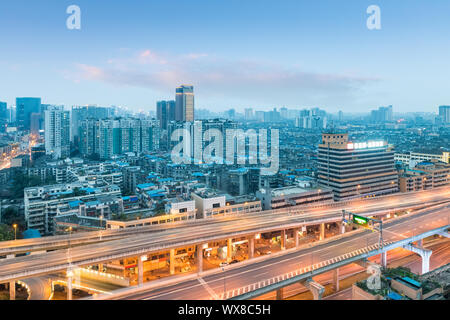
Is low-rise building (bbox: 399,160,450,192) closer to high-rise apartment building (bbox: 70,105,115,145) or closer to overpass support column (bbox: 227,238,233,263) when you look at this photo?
overpass support column (bbox: 227,238,233,263)

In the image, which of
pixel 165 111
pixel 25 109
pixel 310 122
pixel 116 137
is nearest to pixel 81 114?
pixel 25 109

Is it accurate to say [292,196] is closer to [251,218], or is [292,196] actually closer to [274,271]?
[251,218]

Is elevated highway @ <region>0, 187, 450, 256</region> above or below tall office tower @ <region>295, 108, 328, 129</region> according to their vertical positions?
below

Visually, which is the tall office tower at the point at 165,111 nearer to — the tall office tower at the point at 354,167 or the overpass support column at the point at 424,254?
the tall office tower at the point at 354,167

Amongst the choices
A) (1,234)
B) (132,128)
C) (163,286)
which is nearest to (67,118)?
(132,128)

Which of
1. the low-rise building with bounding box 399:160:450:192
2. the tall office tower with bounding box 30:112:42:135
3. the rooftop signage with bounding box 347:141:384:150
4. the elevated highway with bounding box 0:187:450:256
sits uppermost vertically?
the tall office tower with bounding box 30:112:42:135

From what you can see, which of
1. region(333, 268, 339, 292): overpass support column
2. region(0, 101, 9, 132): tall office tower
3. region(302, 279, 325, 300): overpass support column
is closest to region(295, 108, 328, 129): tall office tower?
region(0, 101, 9, 132): tall office tower
